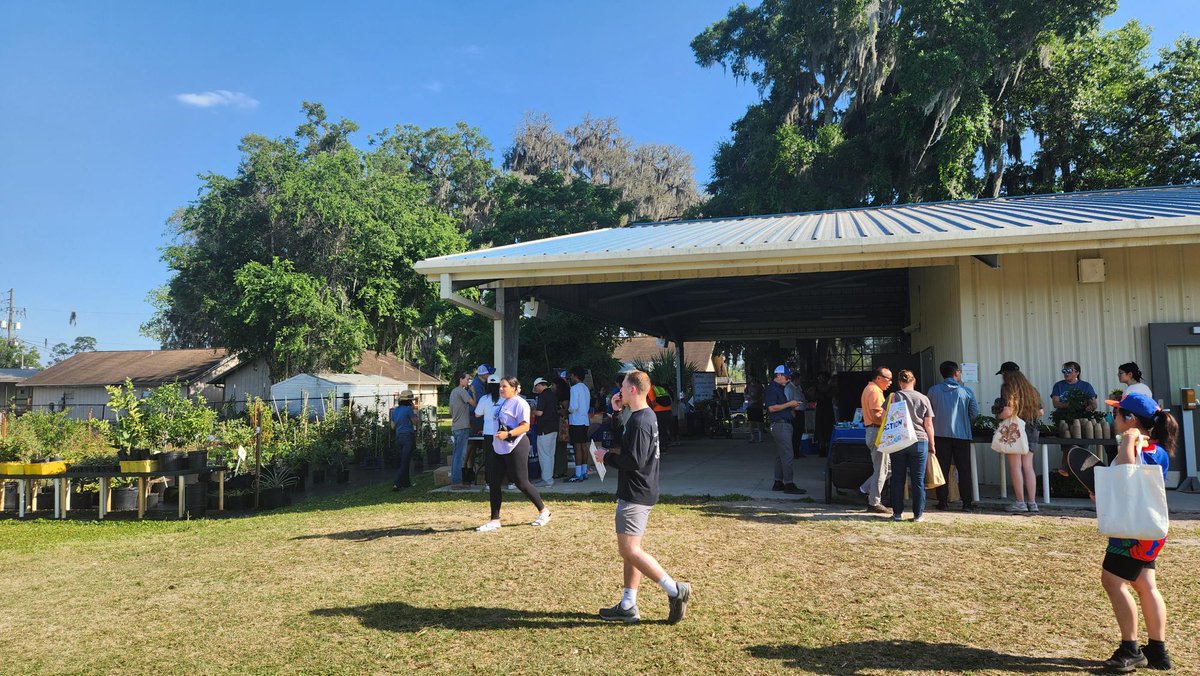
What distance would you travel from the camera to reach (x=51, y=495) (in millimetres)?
10727

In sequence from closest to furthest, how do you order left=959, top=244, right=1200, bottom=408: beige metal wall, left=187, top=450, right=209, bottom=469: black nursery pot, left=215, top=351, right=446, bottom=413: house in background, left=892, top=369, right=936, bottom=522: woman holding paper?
left=892, top=369, right=936, bottom=522: woman holding paper, left=959, top=244, right=1200, bottom=408: beige metal wall, left=187, top=450, right=209, bottom=469: black nursery pot, left=215, top=351, right=446, bottom=413: house in background

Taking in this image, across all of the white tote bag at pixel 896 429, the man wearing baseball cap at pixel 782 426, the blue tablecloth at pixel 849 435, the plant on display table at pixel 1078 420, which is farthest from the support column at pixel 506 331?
the plant on display table at pixel 1078 420

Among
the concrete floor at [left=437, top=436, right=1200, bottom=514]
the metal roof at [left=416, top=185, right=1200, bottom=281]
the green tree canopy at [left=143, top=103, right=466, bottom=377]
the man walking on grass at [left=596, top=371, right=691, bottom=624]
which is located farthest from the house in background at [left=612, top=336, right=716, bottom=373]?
the man walking on grass at [left=596, top=371, right=691, bottom=624]

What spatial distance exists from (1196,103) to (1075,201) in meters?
14.7

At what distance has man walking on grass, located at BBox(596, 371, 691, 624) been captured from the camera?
4.24 metres

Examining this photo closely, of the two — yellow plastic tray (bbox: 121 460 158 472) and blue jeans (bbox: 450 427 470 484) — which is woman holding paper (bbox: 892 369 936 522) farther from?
yellow plastic tray (bbox: 121 460 158 472)

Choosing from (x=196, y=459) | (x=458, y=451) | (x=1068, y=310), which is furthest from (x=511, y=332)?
(x=1068, y=310)

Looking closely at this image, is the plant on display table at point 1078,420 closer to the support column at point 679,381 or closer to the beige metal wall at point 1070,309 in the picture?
the beige metal wall at point 1070,309

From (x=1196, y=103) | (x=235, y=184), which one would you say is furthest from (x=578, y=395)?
(x=235, y=184)

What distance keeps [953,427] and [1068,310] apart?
2645 millimetres

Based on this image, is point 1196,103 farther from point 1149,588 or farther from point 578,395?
point 1149,588

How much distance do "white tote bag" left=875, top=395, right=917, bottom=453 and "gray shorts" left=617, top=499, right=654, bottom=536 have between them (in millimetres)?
3531

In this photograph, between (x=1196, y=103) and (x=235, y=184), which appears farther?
(x=235, y=184)

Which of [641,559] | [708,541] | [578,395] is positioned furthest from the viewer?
[578,395]
